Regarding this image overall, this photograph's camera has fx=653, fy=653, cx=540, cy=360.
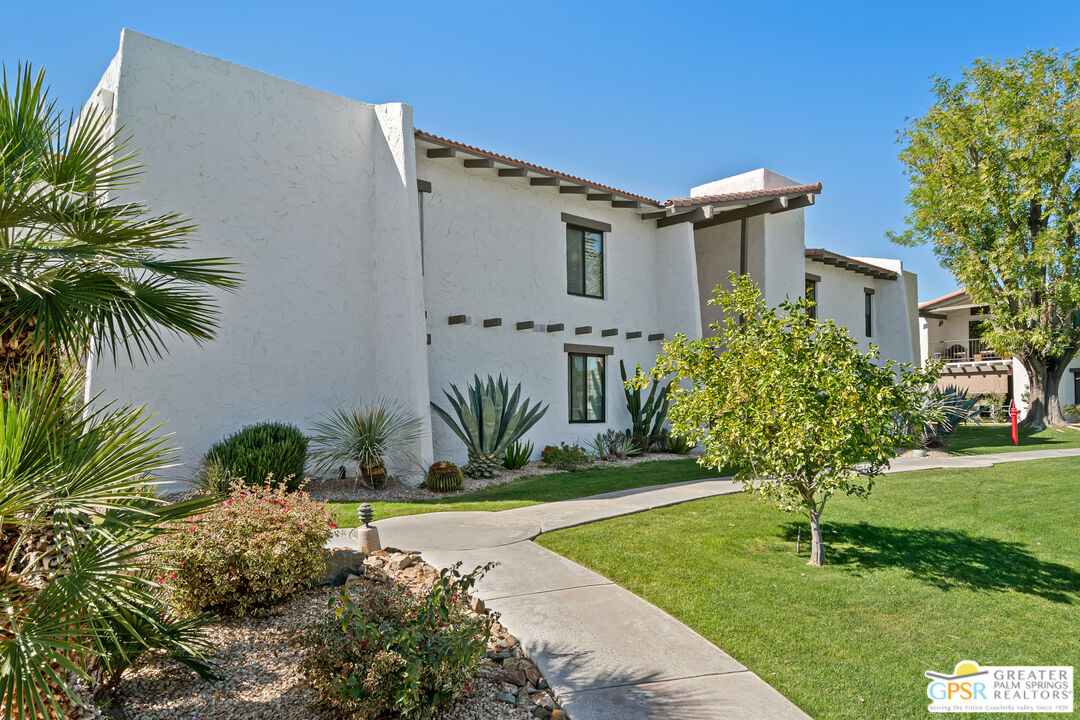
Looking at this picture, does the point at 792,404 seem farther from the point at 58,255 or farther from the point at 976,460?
the point at 976,460

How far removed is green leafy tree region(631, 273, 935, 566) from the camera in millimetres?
6461

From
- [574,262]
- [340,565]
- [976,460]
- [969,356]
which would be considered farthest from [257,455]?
[969,356]

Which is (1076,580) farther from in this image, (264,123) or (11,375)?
(264,123)

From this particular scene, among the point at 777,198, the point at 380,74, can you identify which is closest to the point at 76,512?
the point at 380,74

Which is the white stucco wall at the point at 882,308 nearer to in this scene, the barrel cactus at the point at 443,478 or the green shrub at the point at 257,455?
the barrel cactus at the point at 443,478

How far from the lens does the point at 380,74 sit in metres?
13.5

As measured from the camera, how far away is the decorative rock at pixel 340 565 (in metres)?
5.70

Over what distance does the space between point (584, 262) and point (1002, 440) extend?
44.5 feet

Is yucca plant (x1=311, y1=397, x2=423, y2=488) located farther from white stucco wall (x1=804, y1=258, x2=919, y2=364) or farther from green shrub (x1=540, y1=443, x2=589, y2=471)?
white stucco wall (x1=804, y1=258, x2=919, y2=364)

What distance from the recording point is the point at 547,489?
36.9 feet

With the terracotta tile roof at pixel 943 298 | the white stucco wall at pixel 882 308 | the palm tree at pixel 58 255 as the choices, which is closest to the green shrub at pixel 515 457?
the palm tree at pixel 58 255

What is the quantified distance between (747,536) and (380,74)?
11.4 m

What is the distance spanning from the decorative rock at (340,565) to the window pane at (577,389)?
1060 centimetres

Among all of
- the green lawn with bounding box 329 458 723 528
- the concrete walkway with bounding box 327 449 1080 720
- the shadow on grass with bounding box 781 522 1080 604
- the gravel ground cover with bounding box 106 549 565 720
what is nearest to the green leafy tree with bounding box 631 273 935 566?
the shadow on grass with bounding box 781 522 1080 604
